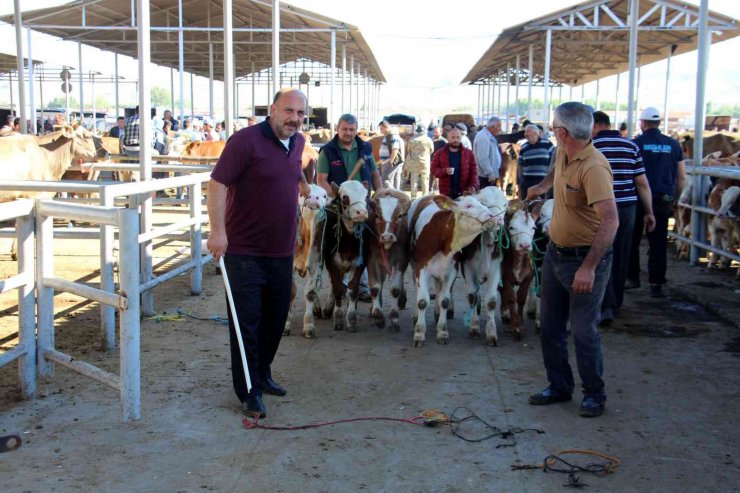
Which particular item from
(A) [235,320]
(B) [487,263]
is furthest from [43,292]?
(B) [487,263]

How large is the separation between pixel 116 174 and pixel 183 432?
1517cm

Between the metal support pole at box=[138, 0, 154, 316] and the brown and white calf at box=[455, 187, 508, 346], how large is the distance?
10.5 feet

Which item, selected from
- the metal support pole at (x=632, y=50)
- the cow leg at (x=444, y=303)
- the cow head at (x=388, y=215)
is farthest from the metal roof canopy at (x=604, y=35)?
the cow leg at (x=444, y=303)

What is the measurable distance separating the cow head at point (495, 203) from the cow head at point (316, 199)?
1.54m

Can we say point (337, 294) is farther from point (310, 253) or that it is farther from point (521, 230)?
point (521, 230)

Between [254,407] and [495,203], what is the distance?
3419 millimetres

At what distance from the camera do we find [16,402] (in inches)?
238

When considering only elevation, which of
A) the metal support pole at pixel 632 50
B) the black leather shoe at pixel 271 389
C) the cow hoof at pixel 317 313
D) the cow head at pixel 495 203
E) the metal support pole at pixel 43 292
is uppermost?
the metal support pole at pixel 632 50

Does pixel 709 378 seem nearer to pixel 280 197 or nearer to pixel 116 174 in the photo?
A: pixel 280 197

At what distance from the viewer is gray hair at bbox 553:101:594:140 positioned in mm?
5902

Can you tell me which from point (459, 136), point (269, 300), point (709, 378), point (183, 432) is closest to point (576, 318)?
point (709, 378)

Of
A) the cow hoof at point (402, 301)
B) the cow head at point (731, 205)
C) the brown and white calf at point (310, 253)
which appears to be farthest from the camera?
the cow head at point (731, 205)

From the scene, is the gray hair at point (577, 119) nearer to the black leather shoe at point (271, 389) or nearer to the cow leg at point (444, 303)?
the cow leg at point (444, 303)

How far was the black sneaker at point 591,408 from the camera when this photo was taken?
601 cm
